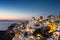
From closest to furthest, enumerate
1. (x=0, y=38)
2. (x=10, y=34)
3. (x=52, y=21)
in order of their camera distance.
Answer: (x=52, y=21)
(x=10, y=34)
(x=0, y=38)

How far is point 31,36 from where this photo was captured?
239 centimetres

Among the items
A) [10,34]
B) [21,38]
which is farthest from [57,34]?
[10,34]

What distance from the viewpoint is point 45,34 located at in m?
2.36

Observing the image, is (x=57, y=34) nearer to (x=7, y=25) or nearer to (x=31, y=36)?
(x=31, y=36)

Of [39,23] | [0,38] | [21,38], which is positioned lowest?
[0,38]

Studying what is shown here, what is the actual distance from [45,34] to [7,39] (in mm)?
2346

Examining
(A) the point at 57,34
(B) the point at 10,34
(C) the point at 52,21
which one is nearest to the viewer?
(A) the point at 57,34

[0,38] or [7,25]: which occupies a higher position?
[7,25]

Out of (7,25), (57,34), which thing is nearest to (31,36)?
(57,34)

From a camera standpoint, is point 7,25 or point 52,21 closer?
point 52,21

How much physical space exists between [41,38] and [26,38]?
0.83 ft

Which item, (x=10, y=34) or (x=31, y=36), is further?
(x=10, y=34)

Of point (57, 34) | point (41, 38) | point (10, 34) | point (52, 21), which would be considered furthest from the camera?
point (10, 34)

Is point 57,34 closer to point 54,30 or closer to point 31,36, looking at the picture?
point 54,30
